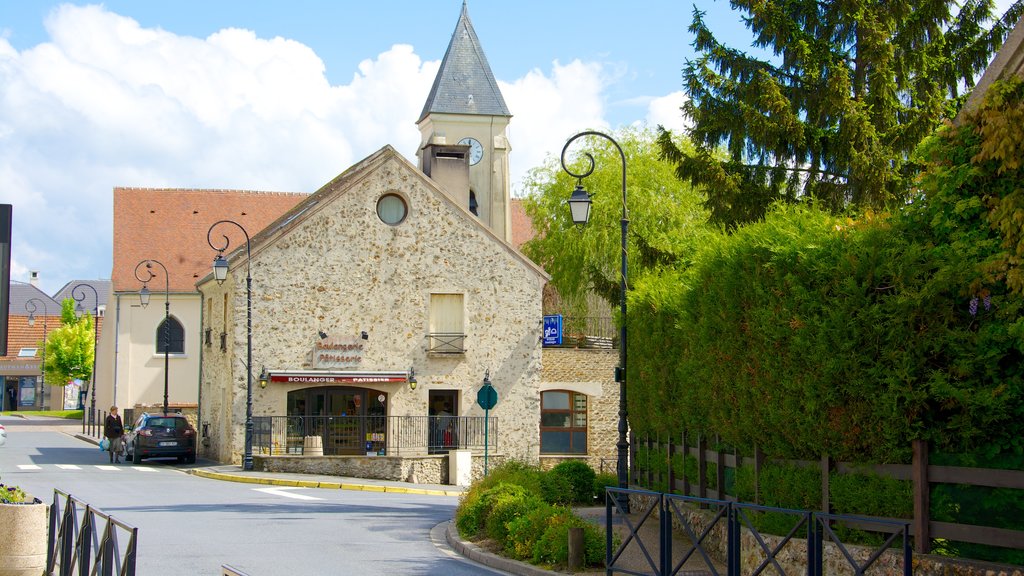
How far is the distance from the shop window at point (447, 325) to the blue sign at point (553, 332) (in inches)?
242

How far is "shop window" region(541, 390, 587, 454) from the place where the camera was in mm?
39875

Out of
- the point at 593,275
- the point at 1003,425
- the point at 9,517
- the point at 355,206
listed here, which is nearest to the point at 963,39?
the point at 593,275

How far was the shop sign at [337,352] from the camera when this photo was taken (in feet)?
109

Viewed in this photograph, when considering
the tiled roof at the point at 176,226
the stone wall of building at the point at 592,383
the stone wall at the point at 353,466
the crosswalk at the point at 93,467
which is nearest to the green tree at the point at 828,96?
the stone wall at the point at 353,466

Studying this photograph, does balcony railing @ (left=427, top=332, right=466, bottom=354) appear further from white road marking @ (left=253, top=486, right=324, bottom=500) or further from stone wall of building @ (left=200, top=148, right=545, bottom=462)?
white road marking @ (left=253, top=486, right=324, bottom=500)

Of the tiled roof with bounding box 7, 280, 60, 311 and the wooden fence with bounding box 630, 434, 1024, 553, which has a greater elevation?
the tiled roof with bounding box 7, 280, 60, 311

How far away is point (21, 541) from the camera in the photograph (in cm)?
1115

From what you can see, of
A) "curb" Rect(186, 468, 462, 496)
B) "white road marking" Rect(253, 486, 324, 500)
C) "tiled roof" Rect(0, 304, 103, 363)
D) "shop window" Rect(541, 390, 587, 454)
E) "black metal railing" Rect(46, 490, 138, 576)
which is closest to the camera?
"black metal railing" Rect(46, 490, 138, 576)

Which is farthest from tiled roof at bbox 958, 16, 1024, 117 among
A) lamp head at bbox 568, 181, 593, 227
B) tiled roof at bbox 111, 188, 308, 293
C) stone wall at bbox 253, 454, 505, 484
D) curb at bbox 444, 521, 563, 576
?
tiled roof at bbox 111, 188, 308, 293

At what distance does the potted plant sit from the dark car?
73.5ft

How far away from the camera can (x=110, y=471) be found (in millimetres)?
29031

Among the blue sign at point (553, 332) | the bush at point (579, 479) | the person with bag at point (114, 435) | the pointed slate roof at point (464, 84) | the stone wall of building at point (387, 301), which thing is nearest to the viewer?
the bush at point (579, 479)

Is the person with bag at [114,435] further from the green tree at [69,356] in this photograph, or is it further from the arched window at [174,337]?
the green tree at [69,356]

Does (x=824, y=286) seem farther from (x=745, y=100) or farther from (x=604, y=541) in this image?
(x=745, y=100)
